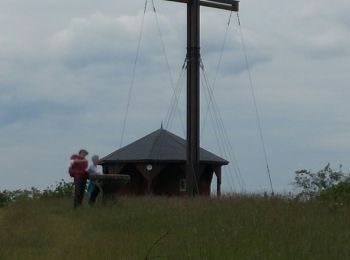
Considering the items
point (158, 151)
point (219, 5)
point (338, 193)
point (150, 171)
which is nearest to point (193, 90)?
point (219, 5)

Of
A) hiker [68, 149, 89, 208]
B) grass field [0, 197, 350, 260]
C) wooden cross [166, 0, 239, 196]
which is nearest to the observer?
grass field [0, 197, 350, 260]

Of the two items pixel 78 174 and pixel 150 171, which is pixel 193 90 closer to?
pixel 78 174

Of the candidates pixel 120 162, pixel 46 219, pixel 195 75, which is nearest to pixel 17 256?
pixel 46 219

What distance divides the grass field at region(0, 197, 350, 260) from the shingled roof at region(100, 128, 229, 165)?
49.4 feet

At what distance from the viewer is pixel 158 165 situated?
1368 inches

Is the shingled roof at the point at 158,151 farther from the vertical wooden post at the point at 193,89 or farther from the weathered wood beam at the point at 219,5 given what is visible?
the weathered wood beam at the point at 219,5

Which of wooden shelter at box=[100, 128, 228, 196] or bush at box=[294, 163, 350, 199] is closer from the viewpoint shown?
bush at box=[294, 163, 350, 199]

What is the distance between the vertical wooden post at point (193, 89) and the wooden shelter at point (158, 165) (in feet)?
24.6

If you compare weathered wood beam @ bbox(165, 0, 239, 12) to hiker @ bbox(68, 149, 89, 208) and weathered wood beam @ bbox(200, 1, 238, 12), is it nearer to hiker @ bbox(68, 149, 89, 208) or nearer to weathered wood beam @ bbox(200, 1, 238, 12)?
weathered wood beam @ bbox(200, 1, 238, 12)

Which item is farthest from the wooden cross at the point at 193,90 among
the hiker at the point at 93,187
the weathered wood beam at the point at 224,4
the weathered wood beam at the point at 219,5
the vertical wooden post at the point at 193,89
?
the hiker at the point at 93,187

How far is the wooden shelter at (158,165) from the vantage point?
3472 cm

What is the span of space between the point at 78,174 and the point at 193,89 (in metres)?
7.51

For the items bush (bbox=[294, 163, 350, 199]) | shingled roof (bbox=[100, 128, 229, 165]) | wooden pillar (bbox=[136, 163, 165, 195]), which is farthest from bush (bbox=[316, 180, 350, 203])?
wooden pillar (bbox=[136, 163, 165, 195])

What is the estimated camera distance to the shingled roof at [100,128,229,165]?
3462 cm
